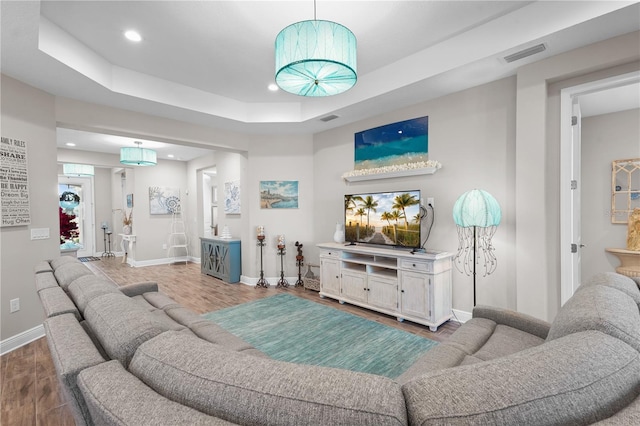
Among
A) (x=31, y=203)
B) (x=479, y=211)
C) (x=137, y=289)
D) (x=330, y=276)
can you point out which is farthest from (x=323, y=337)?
(x=31, y=203)

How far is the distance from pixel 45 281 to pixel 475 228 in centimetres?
372

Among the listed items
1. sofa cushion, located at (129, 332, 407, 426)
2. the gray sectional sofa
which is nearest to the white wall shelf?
the gray sectional sofa

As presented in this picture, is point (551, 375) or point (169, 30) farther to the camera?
point (169, 30)

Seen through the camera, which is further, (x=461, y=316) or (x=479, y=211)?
(x=461, y=316)

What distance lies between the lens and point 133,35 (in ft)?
9.16

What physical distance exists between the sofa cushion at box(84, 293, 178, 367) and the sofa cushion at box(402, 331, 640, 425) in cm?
85

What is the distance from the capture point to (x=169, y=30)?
273cm

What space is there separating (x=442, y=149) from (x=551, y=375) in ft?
10.9

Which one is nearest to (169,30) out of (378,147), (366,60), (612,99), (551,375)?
(366,60)

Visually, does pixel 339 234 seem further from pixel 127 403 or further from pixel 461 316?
pixel 127 403

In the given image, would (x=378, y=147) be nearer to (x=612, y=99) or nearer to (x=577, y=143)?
(x=577, y=143)

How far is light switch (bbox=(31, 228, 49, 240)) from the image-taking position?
10.5 feet

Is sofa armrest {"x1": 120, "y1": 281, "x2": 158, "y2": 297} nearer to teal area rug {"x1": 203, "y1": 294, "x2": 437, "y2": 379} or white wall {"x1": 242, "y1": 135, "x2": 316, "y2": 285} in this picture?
teal area rug {"x1": 203, "y1": 294, "x2": 437, "y2": 379}

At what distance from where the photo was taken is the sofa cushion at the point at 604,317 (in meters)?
0.94
